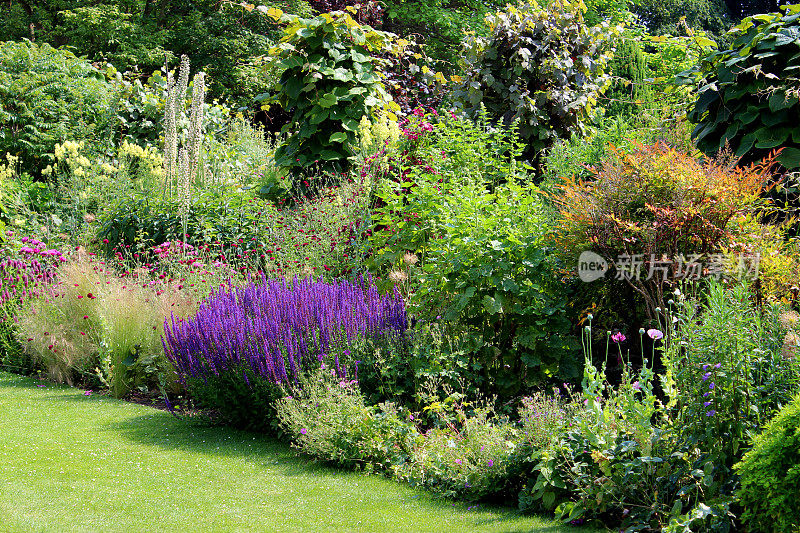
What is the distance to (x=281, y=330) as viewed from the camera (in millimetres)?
4641

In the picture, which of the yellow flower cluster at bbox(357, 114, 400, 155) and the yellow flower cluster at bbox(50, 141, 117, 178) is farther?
the yellow flower cluster at bbox(50, 141, 117, 178)

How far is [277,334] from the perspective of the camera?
15.2 feet

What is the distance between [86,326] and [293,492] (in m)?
3.33

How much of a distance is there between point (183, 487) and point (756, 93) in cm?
470

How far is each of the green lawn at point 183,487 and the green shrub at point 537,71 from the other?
17.7 ft

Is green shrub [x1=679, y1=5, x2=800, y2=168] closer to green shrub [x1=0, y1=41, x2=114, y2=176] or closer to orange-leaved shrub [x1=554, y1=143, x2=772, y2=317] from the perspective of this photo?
orange-leaved shrub [x1=554, y1=143, x2=772, y2=317]

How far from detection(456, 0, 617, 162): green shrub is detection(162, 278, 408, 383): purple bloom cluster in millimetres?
4304

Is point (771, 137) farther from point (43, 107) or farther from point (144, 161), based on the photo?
point (43, 107)

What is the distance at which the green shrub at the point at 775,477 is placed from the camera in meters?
2.65

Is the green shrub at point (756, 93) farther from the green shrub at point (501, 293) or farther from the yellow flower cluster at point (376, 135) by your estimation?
the yellow flower cluster at point (376, 135)

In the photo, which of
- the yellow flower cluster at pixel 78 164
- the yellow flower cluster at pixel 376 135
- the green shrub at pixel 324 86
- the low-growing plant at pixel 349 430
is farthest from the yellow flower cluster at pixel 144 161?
the low-growing plant at pixel 349 430

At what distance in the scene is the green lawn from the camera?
334cm

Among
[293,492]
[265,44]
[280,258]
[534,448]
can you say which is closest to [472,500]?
[534,448]
